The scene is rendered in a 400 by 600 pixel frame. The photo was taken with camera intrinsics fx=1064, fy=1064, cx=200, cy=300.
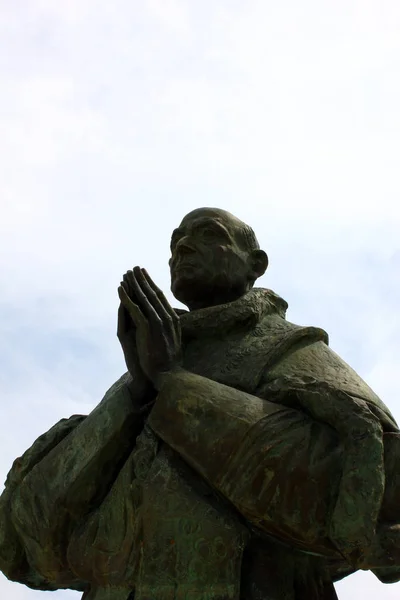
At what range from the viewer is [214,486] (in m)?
5.44

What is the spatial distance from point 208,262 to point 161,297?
1.78ft

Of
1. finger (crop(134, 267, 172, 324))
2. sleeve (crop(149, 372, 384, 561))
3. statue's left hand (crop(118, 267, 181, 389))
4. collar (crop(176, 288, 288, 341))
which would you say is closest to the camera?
sleeve (crop(149, 372, 384, 561))

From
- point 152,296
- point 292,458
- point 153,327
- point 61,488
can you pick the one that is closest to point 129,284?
point 152,296

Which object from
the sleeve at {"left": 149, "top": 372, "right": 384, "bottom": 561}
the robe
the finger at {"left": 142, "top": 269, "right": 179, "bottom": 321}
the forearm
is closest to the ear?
the robe

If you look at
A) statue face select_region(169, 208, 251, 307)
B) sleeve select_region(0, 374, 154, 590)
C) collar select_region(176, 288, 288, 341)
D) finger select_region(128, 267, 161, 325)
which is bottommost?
sleeve select_region(0, 374, 154, 590)

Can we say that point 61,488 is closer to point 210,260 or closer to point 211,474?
point 211,474

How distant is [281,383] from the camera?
18.7ft

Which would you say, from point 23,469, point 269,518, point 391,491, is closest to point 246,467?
point 269,518

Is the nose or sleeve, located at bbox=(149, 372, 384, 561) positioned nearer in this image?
sleeve, located at bbox=(149, 372, 384, 561)

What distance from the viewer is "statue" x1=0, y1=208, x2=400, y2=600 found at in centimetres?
529

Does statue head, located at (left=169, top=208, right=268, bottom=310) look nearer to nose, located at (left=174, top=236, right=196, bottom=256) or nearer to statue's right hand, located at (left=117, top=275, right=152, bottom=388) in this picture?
nose, located at (left=174, top=236, right=196, bottom=256)

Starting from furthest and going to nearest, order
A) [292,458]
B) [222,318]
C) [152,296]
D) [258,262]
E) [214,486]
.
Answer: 1. [258,262]
2. [222,318]
3. [152,296]
4. [214,486]
5. [292,458]

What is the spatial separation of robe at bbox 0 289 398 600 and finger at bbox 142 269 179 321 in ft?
1.08

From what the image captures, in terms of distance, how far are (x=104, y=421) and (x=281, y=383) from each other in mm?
989
